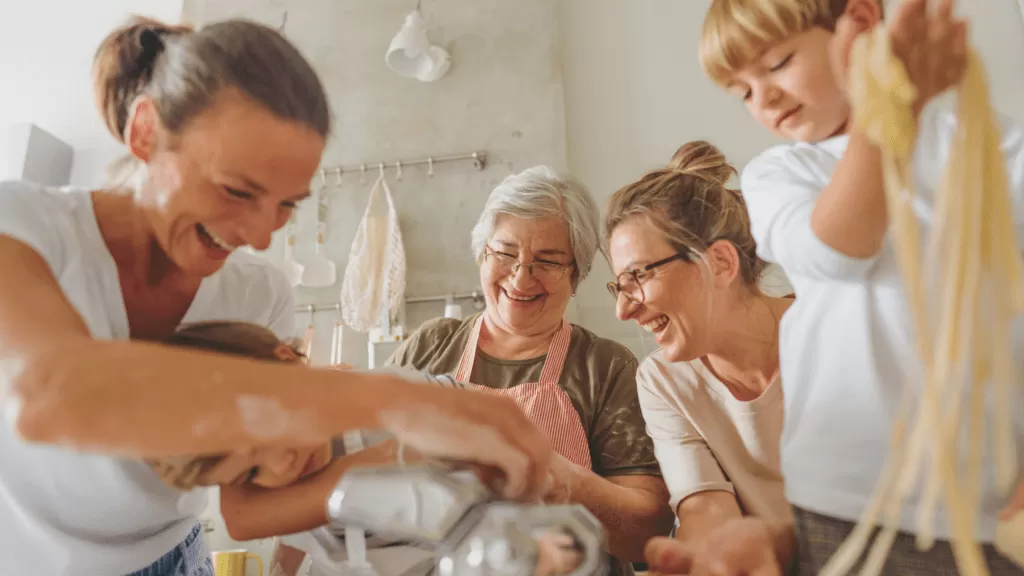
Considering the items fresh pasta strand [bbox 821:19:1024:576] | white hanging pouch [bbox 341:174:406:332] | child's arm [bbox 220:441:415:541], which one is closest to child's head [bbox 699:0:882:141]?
fresh pasta strand [bbox 821:19:1024:576]

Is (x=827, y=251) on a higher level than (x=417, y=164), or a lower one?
lower

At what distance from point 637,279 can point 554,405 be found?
20cm

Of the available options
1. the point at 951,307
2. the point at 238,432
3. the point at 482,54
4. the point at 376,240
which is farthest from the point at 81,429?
the point at 482,54

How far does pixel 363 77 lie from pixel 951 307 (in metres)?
0.82

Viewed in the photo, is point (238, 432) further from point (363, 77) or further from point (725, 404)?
point (363, 77)

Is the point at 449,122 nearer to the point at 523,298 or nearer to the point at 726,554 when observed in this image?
the point at 523,298

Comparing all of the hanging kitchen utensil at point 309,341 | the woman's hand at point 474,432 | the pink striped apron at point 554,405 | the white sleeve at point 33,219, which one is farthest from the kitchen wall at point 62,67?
A: the pink striped apron at point 554,405

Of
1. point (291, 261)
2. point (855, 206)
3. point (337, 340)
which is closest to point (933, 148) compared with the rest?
point (855, 206)

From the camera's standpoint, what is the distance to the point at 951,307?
24 cm

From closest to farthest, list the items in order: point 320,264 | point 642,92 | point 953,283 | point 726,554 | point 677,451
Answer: point 953,283 < point 726,554 < point 677,451 < point 320,264 < point 642,92

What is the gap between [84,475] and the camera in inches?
14.4

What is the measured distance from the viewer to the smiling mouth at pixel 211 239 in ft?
1.16

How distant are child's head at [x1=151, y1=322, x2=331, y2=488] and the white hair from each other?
1.45 feet

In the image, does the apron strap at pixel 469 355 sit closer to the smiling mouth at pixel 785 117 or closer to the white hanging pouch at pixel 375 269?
the white hanging pouch at pixel 375 269
